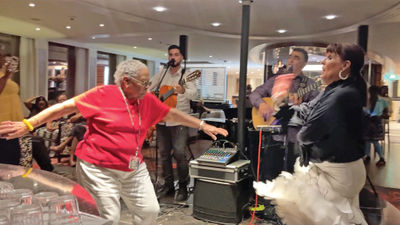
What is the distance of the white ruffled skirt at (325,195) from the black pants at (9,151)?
2.40 meters

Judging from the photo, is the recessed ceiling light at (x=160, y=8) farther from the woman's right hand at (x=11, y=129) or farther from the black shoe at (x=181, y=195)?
the woman's right hand at (x=11, y=129)

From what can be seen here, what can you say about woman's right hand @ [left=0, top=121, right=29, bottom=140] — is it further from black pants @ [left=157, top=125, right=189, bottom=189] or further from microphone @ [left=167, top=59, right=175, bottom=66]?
microphone @ [left=167, top=59, right=175, bottom=66]

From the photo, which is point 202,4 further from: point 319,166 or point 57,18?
point 319,166

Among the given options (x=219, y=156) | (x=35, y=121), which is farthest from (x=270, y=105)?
(x=35, y=121)

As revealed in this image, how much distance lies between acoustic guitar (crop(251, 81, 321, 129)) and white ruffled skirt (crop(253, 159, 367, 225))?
19.8 inches

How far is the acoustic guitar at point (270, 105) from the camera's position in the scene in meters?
2.08

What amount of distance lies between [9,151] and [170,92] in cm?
165

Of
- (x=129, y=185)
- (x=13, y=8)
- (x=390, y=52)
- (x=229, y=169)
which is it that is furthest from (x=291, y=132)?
(x=13, y=8)

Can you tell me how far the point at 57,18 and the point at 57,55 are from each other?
0.73 metres

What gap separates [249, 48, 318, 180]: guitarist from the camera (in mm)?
2223

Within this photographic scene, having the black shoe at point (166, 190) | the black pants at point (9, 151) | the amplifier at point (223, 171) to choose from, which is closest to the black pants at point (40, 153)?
the black pants at point (9, 151)

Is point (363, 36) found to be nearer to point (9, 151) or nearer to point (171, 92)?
point (171, 92)

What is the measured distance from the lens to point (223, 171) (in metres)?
2.91

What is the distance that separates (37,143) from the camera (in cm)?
445
